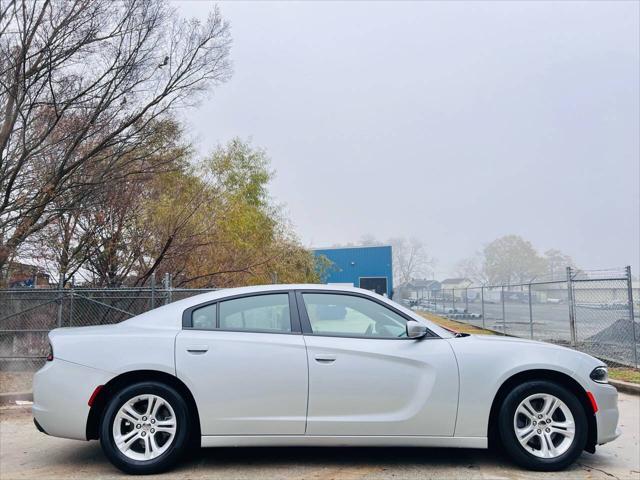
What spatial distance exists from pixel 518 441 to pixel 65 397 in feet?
11.4

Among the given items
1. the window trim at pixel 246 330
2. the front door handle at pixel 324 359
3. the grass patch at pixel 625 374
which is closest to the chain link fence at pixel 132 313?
the grass patch at pixel 625 374

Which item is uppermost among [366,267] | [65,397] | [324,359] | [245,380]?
[366,267]

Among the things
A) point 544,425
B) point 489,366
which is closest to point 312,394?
→ point 489,366

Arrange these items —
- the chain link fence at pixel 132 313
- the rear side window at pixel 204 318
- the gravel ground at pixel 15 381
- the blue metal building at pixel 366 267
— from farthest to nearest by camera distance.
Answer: the blue metal building at pixel 366 267
the chain link fence at pixel 132 313
the gravel ground at pixel 15 381
the rear side window at pixel 204 318

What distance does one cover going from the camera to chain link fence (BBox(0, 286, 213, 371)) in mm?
9172

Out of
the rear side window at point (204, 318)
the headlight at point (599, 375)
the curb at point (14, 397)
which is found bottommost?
the curb at point (14, 397)

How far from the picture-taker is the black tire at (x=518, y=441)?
4.02 metres

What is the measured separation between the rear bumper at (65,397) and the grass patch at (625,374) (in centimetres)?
778

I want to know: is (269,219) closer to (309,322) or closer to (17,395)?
(17,395)

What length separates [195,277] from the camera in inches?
549

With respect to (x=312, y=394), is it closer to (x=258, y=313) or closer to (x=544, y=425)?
(x=258, y=313)

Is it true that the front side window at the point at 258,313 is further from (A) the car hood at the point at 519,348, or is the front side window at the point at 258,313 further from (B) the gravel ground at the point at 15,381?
(B) the gravel ground at the point at 15,381

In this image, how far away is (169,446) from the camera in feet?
13.1

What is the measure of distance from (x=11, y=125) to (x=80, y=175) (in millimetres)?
1474
